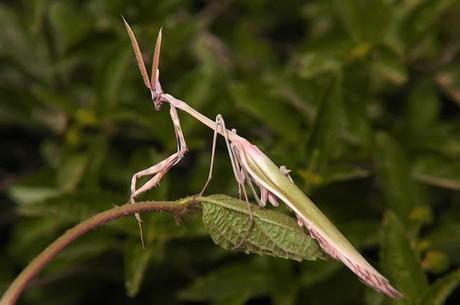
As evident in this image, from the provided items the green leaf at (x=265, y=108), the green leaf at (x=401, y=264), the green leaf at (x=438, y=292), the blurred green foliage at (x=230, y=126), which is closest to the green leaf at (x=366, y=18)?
the blurred green foliage at (x=230, y=126)

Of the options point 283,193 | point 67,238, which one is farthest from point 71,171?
point 67,238

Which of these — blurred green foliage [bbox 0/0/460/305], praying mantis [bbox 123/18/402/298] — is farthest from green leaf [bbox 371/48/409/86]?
praying mantis [bbox 123/18/402/298]

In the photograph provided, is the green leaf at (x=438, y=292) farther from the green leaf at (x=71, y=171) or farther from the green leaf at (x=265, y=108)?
the green leaf at (x=71, y=171)

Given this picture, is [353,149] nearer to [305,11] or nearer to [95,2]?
[305,11]

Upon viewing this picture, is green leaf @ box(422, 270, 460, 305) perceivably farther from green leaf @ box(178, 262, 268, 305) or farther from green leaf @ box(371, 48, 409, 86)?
green leaf @ box(371, 48, 409, 86)

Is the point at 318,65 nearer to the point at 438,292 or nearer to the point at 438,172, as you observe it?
the point at 438,172

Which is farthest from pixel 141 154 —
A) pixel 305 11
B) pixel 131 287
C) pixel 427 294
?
pixel 305 11
